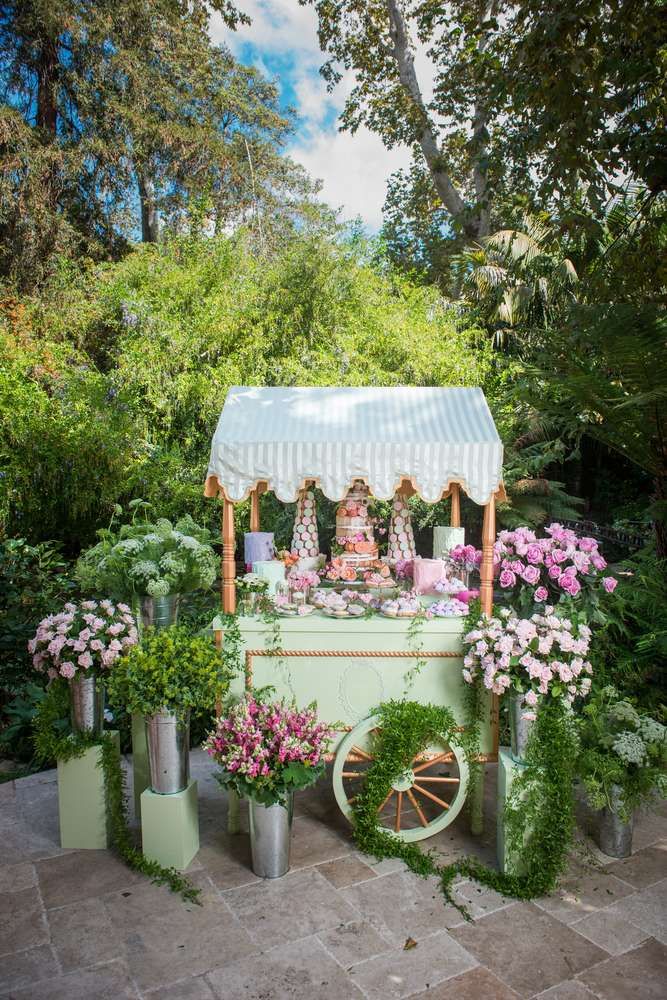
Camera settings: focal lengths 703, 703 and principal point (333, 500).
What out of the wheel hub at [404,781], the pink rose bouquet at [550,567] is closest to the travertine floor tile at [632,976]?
the wheel hub at [404,781]

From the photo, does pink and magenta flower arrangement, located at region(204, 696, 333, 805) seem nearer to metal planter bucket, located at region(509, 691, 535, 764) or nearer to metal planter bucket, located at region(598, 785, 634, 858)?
metal planter bucket, located at region(509, 691, 535, 764)

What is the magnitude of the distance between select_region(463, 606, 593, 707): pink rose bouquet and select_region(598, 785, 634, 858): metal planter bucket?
0.64m

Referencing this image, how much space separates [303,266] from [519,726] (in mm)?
7393

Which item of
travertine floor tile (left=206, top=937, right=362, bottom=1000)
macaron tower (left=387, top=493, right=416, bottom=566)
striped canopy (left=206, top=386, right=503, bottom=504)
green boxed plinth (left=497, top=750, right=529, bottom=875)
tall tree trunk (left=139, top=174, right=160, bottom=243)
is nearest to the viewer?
travertine floor tile (left=206, top=937, right=362, bottom=1000)

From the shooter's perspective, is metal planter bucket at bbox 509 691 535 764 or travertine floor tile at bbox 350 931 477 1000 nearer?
travertine floor tile at bbox 350 931 477 1000

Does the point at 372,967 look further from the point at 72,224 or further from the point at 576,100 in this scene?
the point at 72,224

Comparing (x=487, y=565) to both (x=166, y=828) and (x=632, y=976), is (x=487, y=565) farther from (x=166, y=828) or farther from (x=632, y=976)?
(x=166, y=828)

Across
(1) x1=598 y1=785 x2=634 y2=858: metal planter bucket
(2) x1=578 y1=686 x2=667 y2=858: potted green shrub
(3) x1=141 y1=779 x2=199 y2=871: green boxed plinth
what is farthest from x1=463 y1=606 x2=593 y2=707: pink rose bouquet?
(3) x1=141 y1=779 x2=199 y2=871: green boxed plinth

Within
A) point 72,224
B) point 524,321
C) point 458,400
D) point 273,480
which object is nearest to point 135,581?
point 273,480

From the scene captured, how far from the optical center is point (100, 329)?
10.8m

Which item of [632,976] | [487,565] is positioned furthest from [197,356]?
[632,976]

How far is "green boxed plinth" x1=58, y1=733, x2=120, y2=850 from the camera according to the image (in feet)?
11.4

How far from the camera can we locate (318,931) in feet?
9.54

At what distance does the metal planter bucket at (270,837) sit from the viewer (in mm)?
3221
